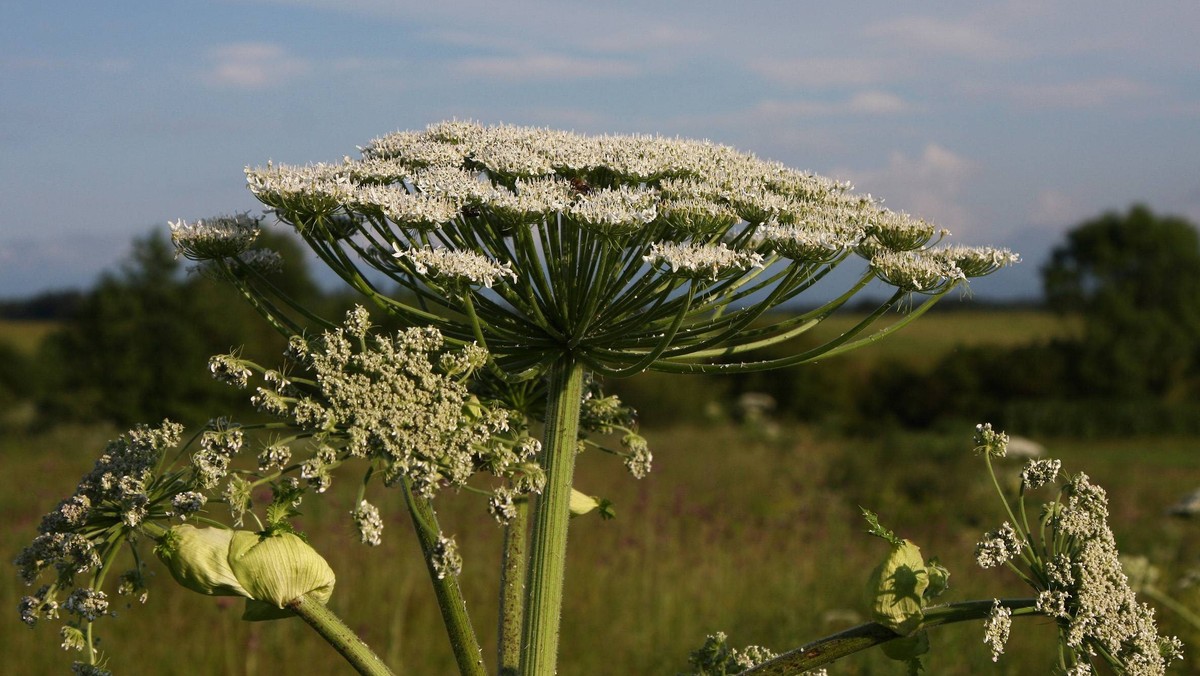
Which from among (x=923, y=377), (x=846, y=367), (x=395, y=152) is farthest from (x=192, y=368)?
(x=395, y=152)

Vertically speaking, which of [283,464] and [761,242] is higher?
[761,242]

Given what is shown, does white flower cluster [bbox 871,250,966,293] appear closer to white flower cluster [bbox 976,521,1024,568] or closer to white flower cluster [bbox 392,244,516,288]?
white flower cluster [bbox 976,521,1024,568]

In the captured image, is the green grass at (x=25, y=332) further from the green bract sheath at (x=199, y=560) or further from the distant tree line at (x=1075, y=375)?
the green bract sheath at (x=199, y=560)

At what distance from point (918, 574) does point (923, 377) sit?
2914 inches

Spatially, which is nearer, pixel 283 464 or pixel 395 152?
pixel 283 464

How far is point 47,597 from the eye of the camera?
2998 millimetres

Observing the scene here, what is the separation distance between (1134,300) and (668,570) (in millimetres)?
86744

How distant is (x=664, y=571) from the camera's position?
15.7 m

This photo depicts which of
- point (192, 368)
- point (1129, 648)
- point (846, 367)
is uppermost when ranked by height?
point (846, 367)

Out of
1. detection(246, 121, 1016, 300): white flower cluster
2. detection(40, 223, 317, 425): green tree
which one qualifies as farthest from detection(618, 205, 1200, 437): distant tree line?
detection(246, 121, 1016, 300): white flower cluster

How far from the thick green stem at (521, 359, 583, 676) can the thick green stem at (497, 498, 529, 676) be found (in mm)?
116

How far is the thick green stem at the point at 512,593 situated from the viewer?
3.41 meters

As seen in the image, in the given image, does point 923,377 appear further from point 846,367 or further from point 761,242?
point 761,242

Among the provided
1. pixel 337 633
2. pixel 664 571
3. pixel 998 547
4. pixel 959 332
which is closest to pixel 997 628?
pixel 998 547
